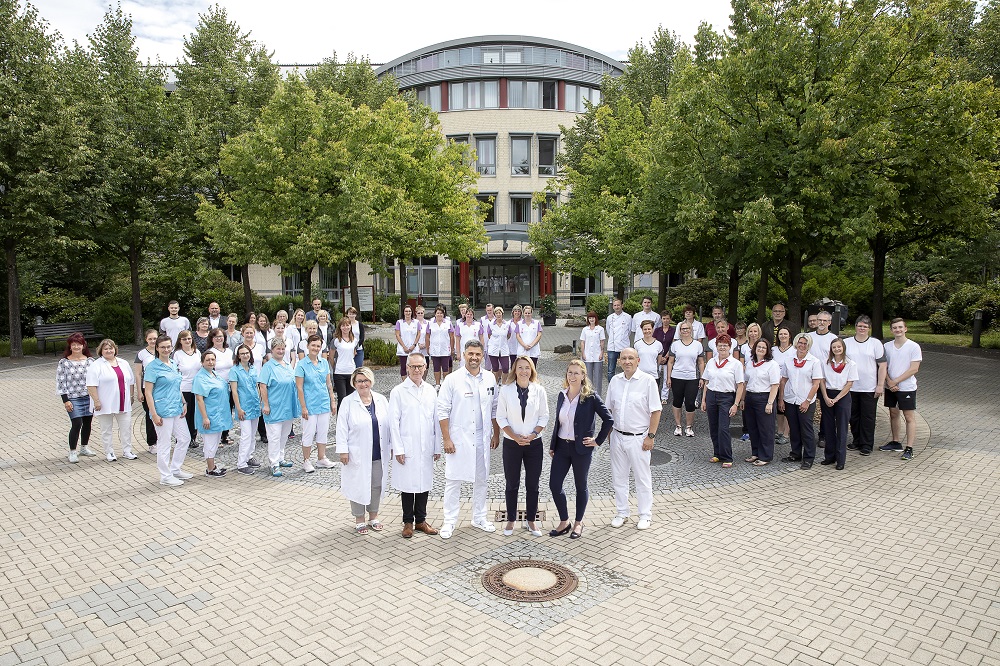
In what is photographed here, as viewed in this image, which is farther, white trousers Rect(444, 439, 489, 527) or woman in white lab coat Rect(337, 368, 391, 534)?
white trousers Rect(444, 439, 489, 527)

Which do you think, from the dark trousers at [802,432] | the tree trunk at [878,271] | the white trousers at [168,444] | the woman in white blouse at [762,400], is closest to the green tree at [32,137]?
the white trousers at [168,444]

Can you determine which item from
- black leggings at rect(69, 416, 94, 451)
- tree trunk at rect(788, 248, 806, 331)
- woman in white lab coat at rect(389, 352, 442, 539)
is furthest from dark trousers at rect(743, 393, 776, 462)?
black leggings at rect(69, 416, 94, 451)

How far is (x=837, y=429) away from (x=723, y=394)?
156 cm

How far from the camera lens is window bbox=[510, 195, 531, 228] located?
4178cm

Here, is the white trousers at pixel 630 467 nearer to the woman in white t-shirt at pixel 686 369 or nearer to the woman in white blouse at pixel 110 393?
the woman in white t-shirt at pixel 686 369

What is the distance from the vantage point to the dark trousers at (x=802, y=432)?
9.07m

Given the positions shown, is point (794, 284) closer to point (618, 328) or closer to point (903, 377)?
point (618, 328)

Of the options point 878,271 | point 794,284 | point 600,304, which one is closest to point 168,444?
point 794,284

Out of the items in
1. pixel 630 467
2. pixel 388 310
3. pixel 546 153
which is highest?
pixel 546 153

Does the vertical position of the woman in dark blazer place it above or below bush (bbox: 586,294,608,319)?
below

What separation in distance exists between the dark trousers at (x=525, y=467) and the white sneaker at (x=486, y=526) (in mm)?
279

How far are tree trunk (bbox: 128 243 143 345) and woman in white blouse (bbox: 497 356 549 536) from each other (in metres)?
21.4

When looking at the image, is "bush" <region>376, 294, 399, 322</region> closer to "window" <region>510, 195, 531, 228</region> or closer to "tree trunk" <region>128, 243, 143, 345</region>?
"tree trunk" <region>128, 243, 143, 345</region>

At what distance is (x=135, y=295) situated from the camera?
23406 mm
